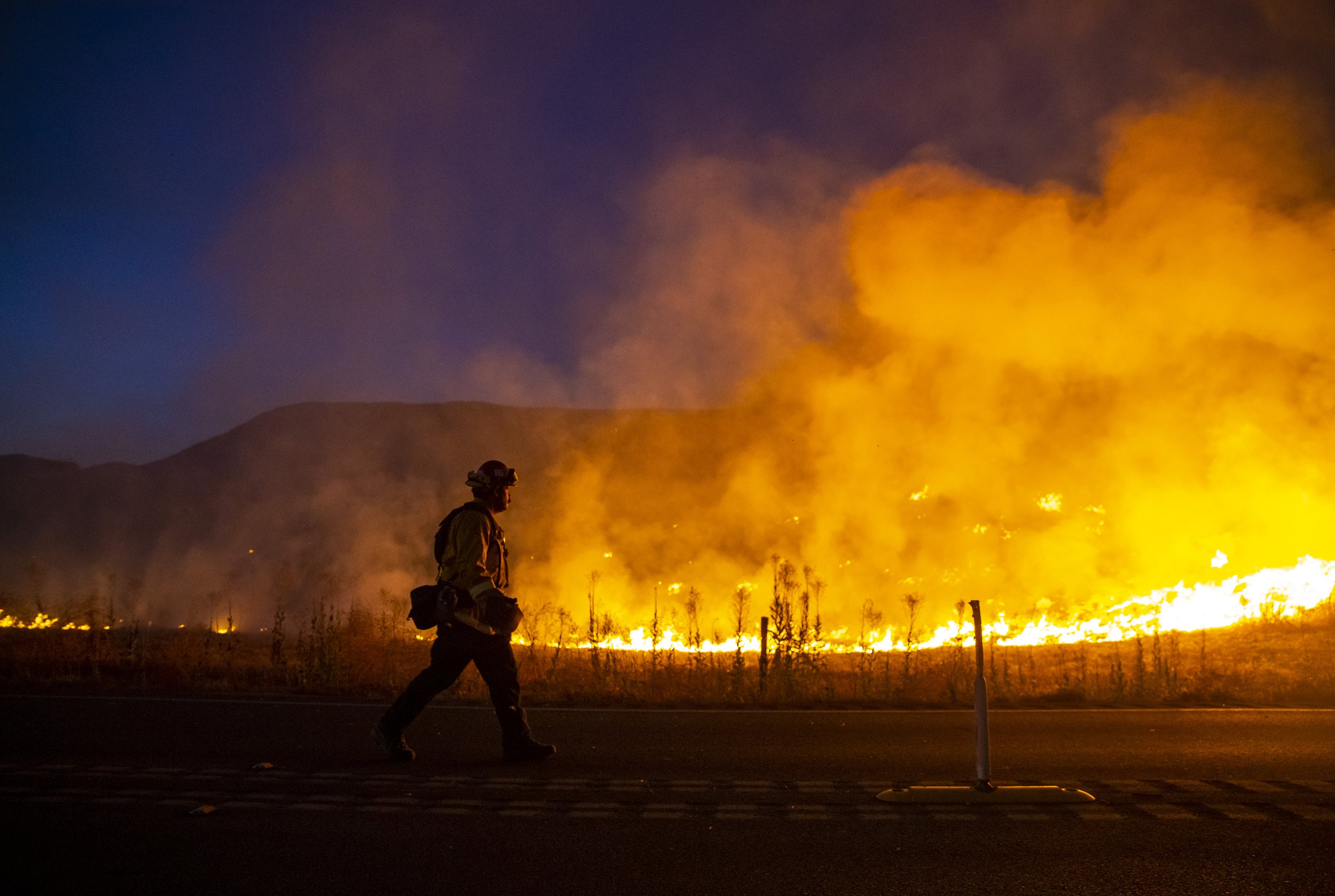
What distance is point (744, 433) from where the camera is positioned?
109 feet

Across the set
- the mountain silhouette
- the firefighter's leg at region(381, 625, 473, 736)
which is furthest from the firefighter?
the mountain silhouette

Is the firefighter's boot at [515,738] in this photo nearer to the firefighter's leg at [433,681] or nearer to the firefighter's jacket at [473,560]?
the firefighter's leg at [433,681]

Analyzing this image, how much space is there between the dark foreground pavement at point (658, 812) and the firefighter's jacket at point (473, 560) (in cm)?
110

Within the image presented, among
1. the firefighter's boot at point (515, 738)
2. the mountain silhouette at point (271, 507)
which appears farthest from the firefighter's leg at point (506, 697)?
the mountain silhouette at point (271, 507)

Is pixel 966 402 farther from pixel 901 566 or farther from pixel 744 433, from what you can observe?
pixel 744 433

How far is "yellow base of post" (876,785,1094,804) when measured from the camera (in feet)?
17.2

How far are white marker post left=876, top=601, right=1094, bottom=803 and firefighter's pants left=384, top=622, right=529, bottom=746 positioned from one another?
8.76ft

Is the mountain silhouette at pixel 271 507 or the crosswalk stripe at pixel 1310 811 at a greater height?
the mountain silhouette at pixel 271 507

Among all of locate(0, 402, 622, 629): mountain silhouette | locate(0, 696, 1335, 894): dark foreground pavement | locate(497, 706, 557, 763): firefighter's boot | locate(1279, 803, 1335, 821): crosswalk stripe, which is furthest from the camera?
locate(0, 402, 622, 629): mountain silhouette

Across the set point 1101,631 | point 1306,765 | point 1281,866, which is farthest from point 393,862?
point 1101,631

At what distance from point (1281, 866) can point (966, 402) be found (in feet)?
64.4

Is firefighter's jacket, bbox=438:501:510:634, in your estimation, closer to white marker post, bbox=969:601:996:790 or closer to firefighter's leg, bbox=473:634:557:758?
firefighter's leg, bbox=473:634:557:758

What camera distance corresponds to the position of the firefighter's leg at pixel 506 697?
6492 millimetres

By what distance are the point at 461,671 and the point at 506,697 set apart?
0.38 metres
